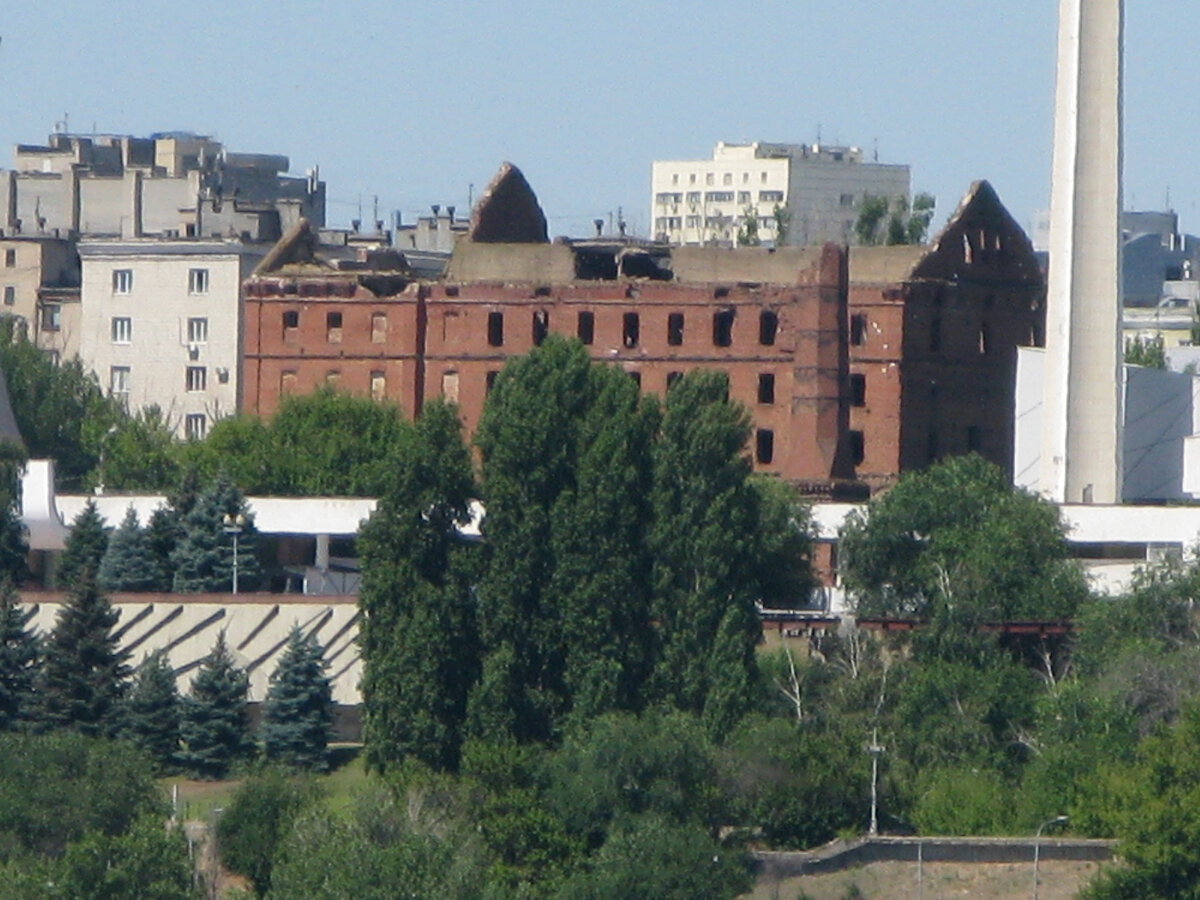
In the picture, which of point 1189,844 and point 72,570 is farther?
point 72,570

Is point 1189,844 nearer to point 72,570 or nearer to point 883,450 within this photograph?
point 72,570

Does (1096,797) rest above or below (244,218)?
below

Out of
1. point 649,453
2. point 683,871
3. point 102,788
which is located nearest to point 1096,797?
point 683,871

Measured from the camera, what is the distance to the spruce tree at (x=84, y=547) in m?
57.4

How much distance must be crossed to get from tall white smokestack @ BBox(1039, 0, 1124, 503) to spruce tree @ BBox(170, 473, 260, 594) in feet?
50.9

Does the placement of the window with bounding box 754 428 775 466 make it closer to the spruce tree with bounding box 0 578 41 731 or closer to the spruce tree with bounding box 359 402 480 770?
the spruce tree with bounding box 359 402 480 770

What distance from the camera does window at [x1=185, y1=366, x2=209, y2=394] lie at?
89.6 m

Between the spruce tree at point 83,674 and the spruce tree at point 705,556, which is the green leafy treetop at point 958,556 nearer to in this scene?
the spruce tree at point 705,556

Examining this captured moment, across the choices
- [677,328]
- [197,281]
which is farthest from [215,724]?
[197,281]

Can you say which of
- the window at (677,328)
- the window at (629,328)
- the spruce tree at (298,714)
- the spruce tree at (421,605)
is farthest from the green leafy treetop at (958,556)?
the window at (629,328)

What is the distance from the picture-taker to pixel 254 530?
59156 millimetres

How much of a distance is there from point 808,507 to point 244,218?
126ft

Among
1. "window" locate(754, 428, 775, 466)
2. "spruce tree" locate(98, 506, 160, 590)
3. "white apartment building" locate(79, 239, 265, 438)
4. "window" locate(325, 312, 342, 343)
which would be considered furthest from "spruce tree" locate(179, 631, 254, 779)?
"white apartment building" locate(79, 239, 265, 438)

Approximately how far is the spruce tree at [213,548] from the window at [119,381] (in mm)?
31729
